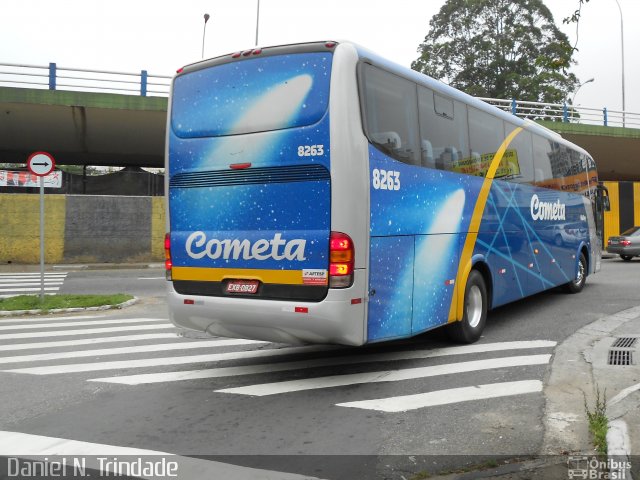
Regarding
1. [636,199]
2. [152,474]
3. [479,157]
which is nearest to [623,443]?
[152,474]

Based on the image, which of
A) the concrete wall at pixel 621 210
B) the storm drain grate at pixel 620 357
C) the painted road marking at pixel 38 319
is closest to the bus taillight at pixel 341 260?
the storm drain grate at pixel 620 357

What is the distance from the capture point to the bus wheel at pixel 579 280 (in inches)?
484

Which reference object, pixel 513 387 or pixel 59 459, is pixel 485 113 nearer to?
pixel 513 387

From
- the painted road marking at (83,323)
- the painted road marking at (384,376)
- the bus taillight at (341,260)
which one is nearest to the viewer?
the bus taillight at (341,260)

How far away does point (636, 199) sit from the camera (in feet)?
86.8

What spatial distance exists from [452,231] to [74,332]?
6.23 meters

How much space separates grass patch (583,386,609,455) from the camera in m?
4.00

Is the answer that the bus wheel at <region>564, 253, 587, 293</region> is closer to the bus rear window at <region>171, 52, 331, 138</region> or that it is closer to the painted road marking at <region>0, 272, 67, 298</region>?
the bus rear window at <region>171, 52, 331, 138</region>

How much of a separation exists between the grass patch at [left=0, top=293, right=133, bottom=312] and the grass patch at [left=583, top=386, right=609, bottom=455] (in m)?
9.65

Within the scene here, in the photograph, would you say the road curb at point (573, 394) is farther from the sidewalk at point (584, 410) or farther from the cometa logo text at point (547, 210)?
the cometa logo text at point (547, 210)

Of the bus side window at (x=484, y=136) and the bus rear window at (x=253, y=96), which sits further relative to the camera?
the bus side window at (x=484, y=136)

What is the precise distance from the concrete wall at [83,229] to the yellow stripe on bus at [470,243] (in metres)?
15.6

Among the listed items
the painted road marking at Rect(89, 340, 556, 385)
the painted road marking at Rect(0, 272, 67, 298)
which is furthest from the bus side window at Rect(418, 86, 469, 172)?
the painted road marking at Rect(0, 272, 67, 298)

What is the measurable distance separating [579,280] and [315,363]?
8.19 metres
